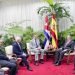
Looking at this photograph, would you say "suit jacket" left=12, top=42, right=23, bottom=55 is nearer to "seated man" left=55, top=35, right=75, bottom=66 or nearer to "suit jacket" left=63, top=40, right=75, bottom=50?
"seated man" left=55, top=35, right=75, bottom=66

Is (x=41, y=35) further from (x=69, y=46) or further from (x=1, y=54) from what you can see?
(x=1, y=54)

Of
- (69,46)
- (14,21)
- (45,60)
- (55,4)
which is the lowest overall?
(45,60)

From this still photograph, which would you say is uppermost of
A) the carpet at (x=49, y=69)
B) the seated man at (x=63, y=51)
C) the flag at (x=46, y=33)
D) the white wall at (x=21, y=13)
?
the white wall at (x=21, y=13)

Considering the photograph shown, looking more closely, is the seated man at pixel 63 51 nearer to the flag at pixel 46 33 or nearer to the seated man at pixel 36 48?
the seated man at pixel 36 48

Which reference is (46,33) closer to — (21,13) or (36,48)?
(36,48)

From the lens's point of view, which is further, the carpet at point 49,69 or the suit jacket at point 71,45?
the suit jacket at point 71,45

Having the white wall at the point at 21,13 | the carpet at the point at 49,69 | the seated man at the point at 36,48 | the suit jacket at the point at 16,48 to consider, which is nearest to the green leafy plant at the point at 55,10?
the white wall at the point at 21,13

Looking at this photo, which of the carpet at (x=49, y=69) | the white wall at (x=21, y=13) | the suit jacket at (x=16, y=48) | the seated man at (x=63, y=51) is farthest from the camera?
the white wall at (x=21, y=13)

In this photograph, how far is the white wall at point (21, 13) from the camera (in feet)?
39.5

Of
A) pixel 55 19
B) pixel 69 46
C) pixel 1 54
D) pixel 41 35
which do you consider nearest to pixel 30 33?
pixel 41 35

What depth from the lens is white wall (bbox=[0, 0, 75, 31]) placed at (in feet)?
39.5

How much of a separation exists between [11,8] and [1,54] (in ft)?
16.9

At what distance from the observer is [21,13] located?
40.0 feet

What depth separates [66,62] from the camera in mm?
10000
